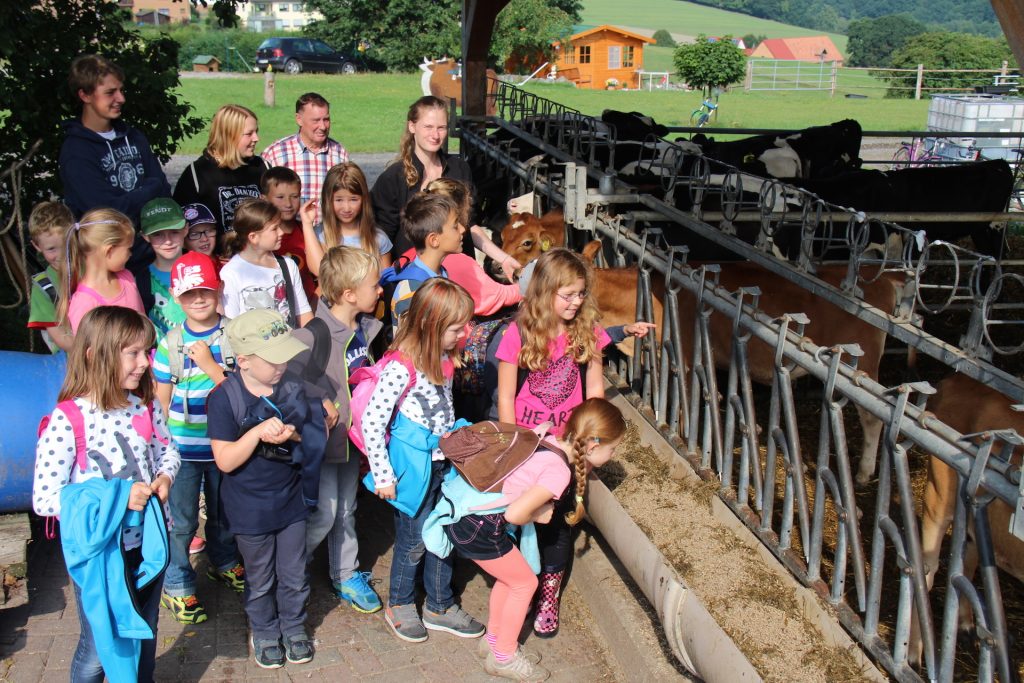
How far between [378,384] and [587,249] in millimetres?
2099

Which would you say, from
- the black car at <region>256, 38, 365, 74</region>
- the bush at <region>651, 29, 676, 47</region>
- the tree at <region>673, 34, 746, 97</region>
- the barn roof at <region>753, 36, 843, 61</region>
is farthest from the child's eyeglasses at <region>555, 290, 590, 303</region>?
the bush at <region>651, 29, 676, 47</region>

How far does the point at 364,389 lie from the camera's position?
3607mm

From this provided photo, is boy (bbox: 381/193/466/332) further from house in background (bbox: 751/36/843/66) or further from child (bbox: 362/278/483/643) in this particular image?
house in background (bbox: 751/36/843/66)

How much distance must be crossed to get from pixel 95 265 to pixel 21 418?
2.16 ft

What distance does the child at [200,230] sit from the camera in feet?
14.2

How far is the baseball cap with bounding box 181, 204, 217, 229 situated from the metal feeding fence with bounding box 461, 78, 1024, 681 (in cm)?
196

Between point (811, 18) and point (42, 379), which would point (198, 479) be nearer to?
point (42, 379)

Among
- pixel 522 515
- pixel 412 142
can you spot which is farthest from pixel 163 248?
pixel 522 515

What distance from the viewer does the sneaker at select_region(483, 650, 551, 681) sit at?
3.53 meters

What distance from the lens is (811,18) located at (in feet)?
522

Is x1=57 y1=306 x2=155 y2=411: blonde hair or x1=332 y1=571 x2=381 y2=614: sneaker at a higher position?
x1=57 y1=306 x2=155 y2=411: blonde hair

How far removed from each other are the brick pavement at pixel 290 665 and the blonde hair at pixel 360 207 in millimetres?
1585

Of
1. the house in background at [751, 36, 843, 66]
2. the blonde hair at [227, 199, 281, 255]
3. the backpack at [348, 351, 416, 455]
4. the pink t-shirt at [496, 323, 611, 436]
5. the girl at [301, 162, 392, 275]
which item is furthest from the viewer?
the house in background at [751, 36, 843, 66]

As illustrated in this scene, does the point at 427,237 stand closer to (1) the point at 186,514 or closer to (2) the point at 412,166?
(2) the point at 412,166
